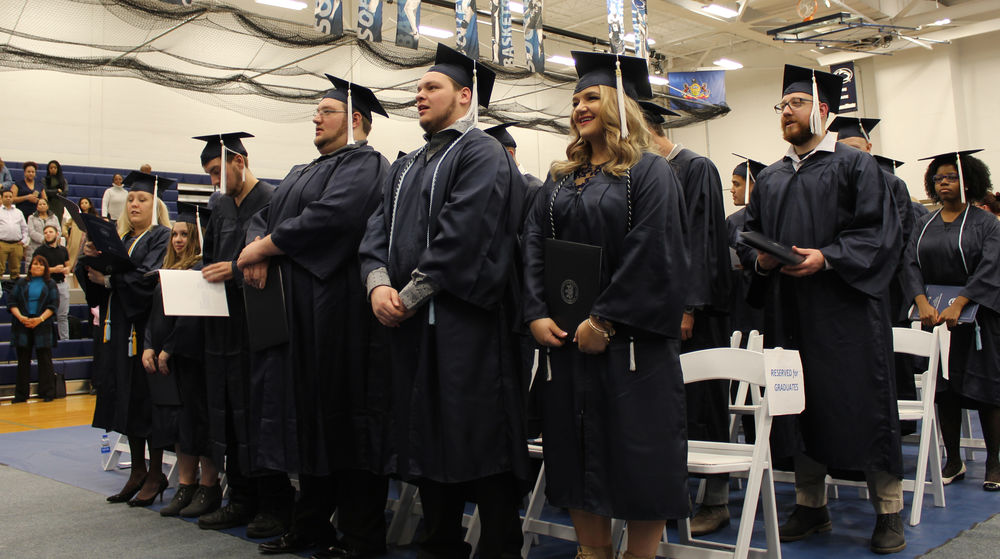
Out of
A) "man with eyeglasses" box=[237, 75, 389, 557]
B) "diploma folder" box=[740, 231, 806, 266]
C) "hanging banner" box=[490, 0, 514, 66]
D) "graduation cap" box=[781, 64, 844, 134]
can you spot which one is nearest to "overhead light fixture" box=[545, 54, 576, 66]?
"hanging banner" box=[490, 0, 514, 66]

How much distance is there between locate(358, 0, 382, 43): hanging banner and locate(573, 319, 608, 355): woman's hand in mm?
5692

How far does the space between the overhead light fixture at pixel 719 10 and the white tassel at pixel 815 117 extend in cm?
1222

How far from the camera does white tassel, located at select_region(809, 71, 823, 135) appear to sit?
3.35 meters

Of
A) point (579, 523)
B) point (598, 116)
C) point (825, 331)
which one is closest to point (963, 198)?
point (825, 331)

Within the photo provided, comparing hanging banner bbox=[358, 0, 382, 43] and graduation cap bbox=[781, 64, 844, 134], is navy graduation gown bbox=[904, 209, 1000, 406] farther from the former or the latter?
hanging banner bbox=[358, 0, 382, 43]

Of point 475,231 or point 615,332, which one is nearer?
point 615,332

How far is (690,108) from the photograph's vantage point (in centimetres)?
902

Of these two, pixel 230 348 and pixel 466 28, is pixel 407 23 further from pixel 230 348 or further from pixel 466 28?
pixel 230 348

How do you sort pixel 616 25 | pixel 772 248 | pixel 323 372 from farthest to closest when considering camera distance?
pixel 616 25 < pixel 323 372 < pixel 772 248

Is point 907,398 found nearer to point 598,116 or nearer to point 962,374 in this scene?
point 962,374

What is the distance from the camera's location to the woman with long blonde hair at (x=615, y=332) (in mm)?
2393

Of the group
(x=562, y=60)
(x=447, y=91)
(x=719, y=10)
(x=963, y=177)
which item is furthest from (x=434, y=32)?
(x=447, y=91)

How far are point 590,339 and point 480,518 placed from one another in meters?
0.85

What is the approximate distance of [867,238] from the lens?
3.15m
